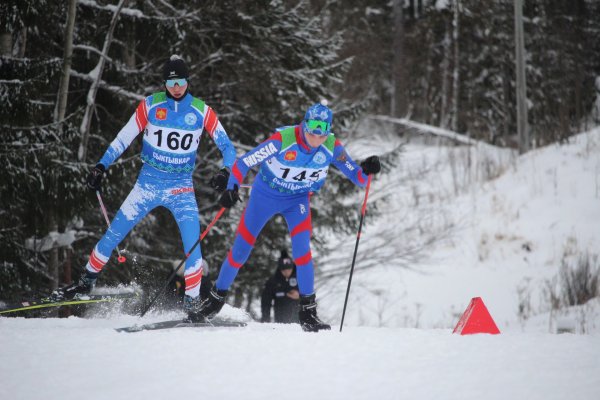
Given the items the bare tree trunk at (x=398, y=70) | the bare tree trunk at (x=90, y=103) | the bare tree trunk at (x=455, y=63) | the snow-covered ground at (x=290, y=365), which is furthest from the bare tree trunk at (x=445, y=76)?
the snow-covered ground at (x=290, y=365)

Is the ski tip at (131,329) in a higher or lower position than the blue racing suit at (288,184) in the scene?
lower

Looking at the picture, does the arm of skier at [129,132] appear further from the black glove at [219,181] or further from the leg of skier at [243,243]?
the leg of skier at [243,243]

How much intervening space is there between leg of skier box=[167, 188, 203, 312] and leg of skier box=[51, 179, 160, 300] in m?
0.19

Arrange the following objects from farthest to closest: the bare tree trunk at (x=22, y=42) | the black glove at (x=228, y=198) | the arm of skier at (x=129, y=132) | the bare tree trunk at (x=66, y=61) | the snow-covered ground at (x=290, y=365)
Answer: the bare tree trunk at (x=22, y=42)
the bare tree trunk at (x=66, y=61)
the arm of skier at (x=129, y=132)
the black glove at (x=228, y=198)
the snow-covered ground at (x=290, y=365)

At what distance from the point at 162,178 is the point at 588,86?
2184 cm

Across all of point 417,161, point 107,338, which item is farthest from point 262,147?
point 417,161

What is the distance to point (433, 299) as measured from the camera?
14.2 meters

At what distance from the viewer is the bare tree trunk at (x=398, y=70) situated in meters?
29.0

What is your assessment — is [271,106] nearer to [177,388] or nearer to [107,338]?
[107,338]

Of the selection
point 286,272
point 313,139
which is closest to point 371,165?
point 313,139

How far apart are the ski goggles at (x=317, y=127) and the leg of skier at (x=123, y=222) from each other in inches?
59.1

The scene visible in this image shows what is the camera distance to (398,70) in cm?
2861

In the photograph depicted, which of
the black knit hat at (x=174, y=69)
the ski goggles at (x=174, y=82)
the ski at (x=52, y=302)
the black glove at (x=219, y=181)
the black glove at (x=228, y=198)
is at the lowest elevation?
the ski at (x=52, y=302)

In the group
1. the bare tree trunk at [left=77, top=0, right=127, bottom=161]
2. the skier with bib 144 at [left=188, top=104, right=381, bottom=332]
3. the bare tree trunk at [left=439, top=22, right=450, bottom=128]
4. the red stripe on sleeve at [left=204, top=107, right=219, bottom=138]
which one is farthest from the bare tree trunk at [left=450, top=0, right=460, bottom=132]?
the red stripe on sleeve at [left=204, top=107, right=219, bottom=138]
